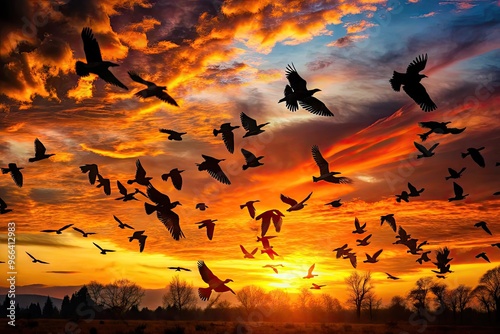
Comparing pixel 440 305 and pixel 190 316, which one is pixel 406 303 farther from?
pixel 190 316

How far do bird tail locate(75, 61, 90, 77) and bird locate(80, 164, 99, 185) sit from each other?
7.93 meters

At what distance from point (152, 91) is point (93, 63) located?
227cm

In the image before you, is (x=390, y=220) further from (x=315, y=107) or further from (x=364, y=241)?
(x=315, y=107)

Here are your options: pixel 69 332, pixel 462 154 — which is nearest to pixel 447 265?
pixel 462 154

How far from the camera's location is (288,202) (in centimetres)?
2161

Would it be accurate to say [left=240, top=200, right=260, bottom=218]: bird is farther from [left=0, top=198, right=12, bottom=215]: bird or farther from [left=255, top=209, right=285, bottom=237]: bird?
[left=0, top=198, right=12, bottom=215]: bird

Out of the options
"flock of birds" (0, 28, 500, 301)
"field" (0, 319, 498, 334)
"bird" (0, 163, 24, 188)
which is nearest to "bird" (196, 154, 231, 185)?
"flock of birds" (0, 28, 500, 301)

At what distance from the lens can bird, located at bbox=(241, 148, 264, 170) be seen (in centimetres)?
2135

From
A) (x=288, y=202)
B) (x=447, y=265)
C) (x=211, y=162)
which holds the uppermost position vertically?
(x=211, y=162)

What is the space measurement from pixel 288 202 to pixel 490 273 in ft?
430

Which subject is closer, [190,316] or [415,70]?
[415,70]

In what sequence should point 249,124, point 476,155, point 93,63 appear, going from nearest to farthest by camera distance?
point 93,63, point 249,124, point 476,155

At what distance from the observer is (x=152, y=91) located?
17.6 metres

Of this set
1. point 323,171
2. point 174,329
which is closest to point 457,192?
point 323,171
